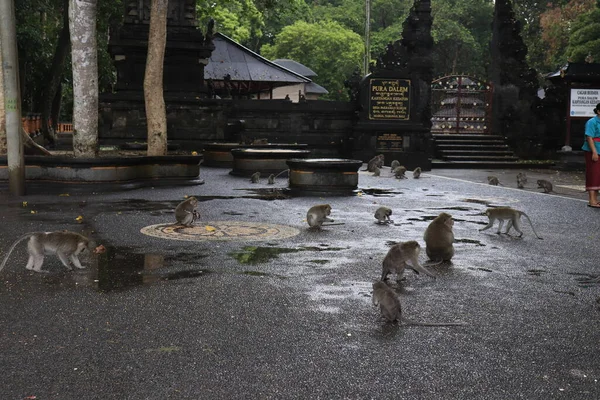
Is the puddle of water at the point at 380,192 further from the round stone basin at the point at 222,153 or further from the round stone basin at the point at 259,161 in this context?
the round stone basin at the point at 222,153

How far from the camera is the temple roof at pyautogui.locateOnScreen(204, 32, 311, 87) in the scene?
33.4 meters

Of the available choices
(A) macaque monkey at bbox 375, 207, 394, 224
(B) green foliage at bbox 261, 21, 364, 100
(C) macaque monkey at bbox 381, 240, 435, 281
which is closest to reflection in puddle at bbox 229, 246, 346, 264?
(C) macaque monkey at bbox 381, 240, 435, 281

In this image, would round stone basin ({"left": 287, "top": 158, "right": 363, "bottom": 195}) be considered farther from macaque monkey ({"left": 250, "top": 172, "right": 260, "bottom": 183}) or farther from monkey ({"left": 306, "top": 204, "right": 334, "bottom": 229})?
monkey ({"left": 306, "top": 204, "right": 334, "bottom": 229})

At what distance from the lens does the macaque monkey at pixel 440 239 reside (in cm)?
757

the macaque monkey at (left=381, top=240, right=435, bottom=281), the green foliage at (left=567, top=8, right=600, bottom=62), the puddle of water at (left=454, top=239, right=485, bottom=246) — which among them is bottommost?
the puddle of water at (left=454, top=239, right=485, bottom=246)

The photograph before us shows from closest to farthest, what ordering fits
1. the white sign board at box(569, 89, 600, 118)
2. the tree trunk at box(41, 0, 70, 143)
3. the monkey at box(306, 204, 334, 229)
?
the monkey at box(306, 204, 334, 229) < the white sign board at box(569, 89, 600, 118) < the tree trunk at box(41, 0, 70, 143)

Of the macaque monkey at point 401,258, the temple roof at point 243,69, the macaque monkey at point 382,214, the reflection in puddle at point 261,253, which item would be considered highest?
the temple roof at point 243,69

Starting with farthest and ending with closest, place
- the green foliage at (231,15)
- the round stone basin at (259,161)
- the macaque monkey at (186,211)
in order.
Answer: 1. the green foliage at (231,15)
2. the round stone basin at (259,161)
3. the macaque monkey at (186,211)

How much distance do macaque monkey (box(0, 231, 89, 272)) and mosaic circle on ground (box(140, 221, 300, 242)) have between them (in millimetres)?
2074

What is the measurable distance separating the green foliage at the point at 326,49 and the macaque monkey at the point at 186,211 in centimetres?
4725

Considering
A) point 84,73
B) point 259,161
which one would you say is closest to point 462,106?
point 259,161

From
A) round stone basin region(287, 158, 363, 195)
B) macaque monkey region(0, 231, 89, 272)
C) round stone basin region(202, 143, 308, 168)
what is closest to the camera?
macaque monkey region(0, 231, 89, 272)

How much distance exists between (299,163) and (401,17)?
155 feet

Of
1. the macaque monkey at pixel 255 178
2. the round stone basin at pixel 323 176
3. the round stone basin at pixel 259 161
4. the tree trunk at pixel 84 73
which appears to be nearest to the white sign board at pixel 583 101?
the round stone basin at pixel 259 161
